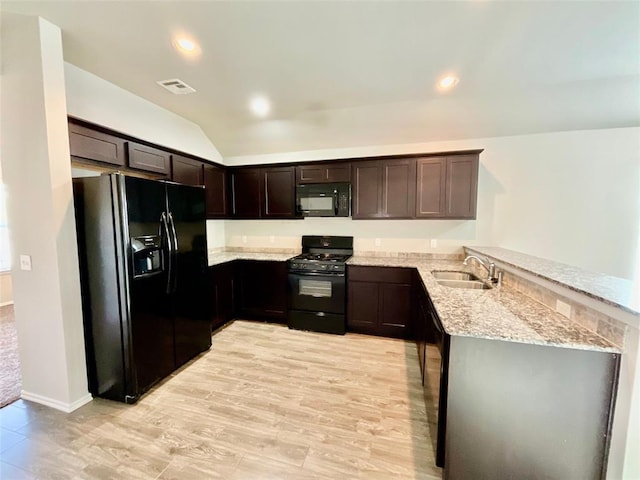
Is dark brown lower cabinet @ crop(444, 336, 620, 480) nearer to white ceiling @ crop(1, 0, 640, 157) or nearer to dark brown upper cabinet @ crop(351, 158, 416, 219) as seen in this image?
white ceiling @ crop(1, 0, 640, 157)

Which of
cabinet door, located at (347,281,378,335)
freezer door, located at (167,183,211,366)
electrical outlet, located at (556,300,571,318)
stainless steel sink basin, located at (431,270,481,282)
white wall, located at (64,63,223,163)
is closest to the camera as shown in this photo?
electrical outlet, located at (556,300,571,318)

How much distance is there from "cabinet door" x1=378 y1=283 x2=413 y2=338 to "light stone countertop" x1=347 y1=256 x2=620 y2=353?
1058 mm

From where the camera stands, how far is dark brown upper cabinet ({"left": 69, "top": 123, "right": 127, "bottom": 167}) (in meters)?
2.20

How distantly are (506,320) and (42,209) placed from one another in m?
3.31

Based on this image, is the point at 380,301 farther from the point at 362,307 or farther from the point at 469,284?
the point at 469,284

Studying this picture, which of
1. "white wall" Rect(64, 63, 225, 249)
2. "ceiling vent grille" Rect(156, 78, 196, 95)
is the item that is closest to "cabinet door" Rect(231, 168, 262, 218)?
"white wall" Rect(64, 63, 225, 249)

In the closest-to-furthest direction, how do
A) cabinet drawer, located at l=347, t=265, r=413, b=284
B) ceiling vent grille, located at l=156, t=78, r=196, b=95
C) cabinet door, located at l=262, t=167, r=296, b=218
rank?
ceiling vent grille, located at l=156, t=78, r=196, b=95 < cabinet drawer, located at l=347, t=265, r=413, b=284 < cabinet door, located at l=262, t=167, r=296, b=218

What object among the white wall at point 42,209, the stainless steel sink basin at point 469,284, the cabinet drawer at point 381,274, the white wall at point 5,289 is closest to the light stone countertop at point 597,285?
the stainless steel sink basin at point 469,284

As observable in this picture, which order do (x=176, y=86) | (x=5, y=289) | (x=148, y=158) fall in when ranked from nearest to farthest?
(x=176, y=86), (x=148, y=158), (x=5, y=289)

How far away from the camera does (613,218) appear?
3246 millimetres

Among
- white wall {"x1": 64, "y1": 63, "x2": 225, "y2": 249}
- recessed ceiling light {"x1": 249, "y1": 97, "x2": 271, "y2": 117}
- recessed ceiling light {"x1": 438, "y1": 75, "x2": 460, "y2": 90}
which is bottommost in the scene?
white wall {"x1": 64, "y1": 63, "x2": 225, "y2": 249}

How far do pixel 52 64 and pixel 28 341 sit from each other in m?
2.22

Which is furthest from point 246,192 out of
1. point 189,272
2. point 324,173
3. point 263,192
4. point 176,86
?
point 189,272

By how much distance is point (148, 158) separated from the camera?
9.46ft
